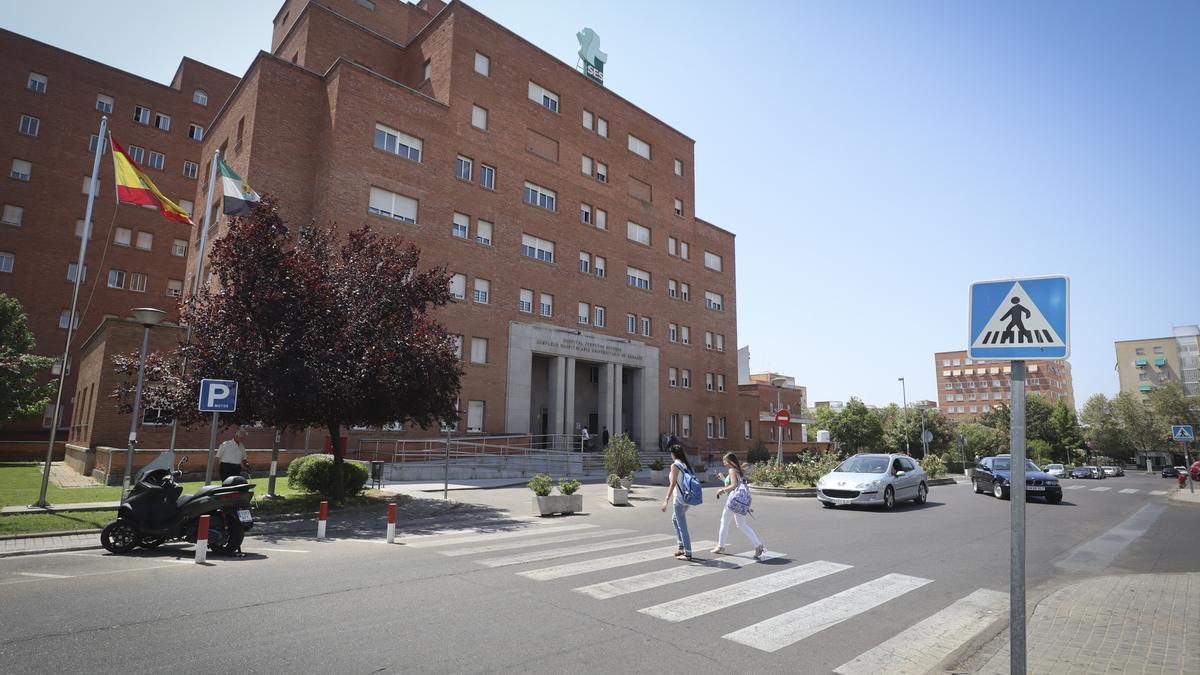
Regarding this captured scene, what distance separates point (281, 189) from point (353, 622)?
27.0 m

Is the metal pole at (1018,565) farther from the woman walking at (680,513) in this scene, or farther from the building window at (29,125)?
the building window at (29,125)

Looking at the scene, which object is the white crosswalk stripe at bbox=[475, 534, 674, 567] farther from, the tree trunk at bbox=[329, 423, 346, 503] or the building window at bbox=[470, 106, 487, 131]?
the building window at bbox=[470, 106, 487, 131]

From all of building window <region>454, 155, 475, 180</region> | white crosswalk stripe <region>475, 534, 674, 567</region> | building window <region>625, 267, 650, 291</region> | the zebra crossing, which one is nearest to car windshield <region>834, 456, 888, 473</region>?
white crosswalk stripe <region>475, 534, 674, 567</region>

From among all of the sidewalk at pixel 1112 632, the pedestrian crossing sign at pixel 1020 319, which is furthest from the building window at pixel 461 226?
the pedestrian crossing sign at pixel 1020 319

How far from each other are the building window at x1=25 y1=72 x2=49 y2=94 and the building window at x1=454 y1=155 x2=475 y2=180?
30.6m

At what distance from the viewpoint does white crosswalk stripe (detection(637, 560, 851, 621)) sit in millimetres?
6117

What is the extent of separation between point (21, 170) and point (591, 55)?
36877 millimetres

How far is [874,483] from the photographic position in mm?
15562

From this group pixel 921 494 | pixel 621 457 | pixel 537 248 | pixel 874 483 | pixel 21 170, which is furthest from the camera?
pixel 21 170

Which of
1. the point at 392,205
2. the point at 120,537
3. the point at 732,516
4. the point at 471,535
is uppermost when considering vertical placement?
the point at 392,205

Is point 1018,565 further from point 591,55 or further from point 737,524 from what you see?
point 591,55

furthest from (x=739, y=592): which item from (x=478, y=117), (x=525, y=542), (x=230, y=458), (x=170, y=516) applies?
(x=478, y=117)

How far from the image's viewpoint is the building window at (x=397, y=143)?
2936cm

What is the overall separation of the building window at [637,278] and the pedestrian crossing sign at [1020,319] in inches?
1401
